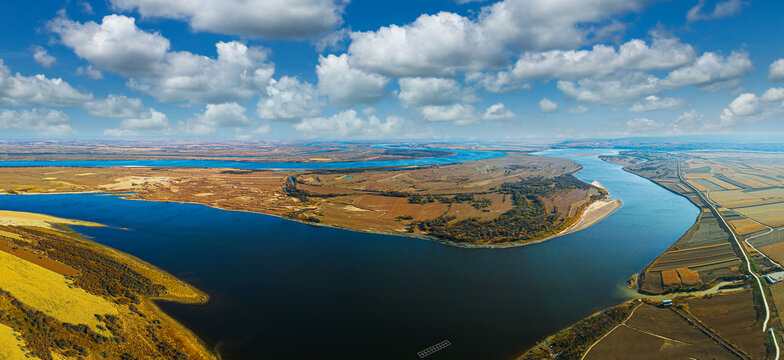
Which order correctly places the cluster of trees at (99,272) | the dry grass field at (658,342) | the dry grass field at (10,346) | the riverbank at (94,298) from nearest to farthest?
the dry grass field at (10,346), the riverbank at (94,298), the dry grass field at (658,342), the cluster of trees at (99,272)

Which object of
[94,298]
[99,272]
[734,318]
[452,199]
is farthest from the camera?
[452,199]

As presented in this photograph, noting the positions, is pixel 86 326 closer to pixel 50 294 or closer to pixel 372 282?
pixel 50 294

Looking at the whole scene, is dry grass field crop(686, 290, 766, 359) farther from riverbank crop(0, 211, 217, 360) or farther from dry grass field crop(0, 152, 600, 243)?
riverbank crop(0, 211, 217, 360)

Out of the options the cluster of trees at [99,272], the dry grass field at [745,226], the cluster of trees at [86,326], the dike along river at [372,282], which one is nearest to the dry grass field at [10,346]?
the cluster of trees at [86,326]

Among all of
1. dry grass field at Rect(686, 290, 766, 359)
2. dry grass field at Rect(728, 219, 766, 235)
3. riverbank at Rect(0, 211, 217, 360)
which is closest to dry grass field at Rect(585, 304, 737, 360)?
dry grass field at Rect(686, 290, 766, 359)

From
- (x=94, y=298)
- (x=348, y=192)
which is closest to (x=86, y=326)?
(x=94, y=298)

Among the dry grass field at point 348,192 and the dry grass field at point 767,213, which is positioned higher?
the dry grass field at point 348,192

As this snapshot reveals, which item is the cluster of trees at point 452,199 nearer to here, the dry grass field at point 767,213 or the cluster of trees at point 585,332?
the cluster of trees at point 585,332

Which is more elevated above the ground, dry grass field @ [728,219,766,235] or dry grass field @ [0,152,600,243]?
dry grass field @ [0,152,600,243]
